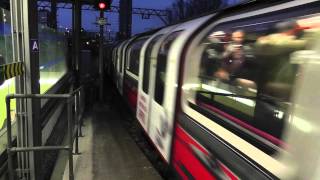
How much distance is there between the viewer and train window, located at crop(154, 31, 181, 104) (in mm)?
5541

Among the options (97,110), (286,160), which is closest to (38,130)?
(286,160)

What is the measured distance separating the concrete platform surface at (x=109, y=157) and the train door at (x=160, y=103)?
0.46 metres

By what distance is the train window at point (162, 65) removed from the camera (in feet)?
18.2

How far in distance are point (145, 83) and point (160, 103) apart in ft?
5.66

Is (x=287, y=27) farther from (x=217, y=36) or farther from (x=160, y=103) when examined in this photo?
(x=160, y=103)

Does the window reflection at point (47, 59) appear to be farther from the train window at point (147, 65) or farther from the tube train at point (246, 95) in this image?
the tube train at point (246, 95)

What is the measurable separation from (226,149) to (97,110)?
8277 millimetres

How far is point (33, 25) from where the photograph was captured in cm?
485

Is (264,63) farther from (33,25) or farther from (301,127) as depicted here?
(33,25)

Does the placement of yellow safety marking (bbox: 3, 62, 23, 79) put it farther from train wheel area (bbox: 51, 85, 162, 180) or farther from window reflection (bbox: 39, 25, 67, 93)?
window reflection (bbox: 39, 25, 67, 93)

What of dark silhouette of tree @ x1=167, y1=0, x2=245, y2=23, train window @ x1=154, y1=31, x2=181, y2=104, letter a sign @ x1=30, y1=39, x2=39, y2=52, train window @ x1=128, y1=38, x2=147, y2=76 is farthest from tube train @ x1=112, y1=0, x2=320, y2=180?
dark silhouette of tree @ x1=167, y1=0, x2=245, y2=23

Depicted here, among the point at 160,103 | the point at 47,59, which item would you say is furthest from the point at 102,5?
the point at 160,103

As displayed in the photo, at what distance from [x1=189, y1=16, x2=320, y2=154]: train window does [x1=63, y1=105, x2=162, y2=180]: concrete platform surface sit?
1966 millimetres

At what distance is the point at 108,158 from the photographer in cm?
650
